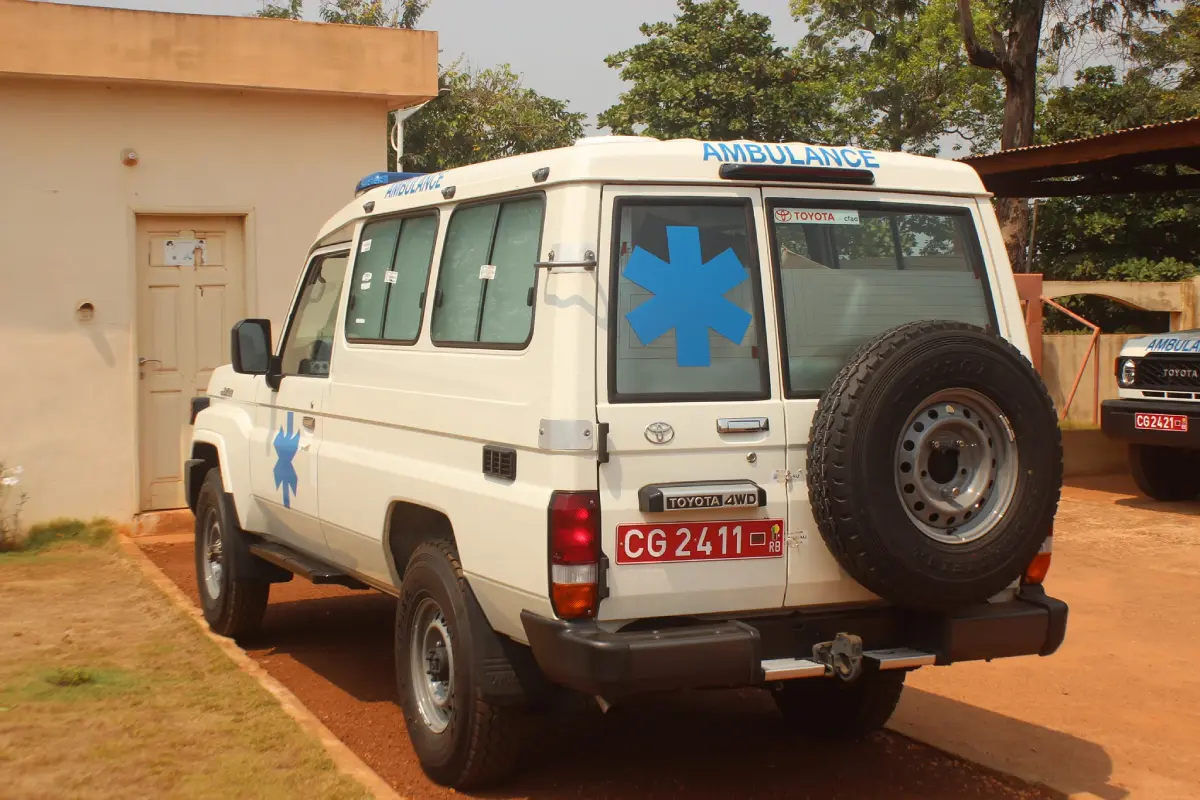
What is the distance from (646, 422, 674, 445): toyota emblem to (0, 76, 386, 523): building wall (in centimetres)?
721

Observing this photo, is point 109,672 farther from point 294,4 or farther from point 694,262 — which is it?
point 294,4

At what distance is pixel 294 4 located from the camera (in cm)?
4125

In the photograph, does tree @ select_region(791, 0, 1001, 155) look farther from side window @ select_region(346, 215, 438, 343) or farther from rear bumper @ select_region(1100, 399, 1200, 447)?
side window @ select_region(346, 215, 438, 343)

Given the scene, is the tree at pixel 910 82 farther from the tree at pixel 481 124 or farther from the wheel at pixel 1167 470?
the wheel at pixel 1167 470

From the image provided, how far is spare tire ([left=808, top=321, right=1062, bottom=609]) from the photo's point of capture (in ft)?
13.5

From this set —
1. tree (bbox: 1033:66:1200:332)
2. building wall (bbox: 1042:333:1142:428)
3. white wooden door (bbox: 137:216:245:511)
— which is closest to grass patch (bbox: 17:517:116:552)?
white wooden door (bbox: 137:216:245:511)

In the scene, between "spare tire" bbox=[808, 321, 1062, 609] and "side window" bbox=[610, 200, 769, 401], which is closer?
"spare tire" bbox=[808, 321, 1062, 609]

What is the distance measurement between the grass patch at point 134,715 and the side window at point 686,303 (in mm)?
1767

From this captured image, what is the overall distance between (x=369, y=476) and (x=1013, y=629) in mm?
2468

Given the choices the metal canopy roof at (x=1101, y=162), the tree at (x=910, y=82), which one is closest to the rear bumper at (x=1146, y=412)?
the metal canopy roof at (x=1101, y=162)

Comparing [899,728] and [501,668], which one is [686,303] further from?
[899,728]

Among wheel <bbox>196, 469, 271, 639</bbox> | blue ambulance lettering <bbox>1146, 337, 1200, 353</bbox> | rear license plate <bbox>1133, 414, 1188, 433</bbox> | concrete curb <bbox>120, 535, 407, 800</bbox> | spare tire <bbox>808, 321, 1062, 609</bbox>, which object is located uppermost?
blue ambulance lettering <bbox>1146, 337, 1200, 353</bbox>

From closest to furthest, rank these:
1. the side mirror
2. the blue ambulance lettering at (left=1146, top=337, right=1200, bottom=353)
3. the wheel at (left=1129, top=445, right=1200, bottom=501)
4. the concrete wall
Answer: the side mirror < the concrete wall < the blue ambulance lettering at (left=1146, top=337, right=1200, bottom=353) < the wheel at (left=1129, top=445, right=1200, bottom=501)

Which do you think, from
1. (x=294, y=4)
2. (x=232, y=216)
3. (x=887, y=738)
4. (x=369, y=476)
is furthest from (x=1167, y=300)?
(x=294, y=4)
